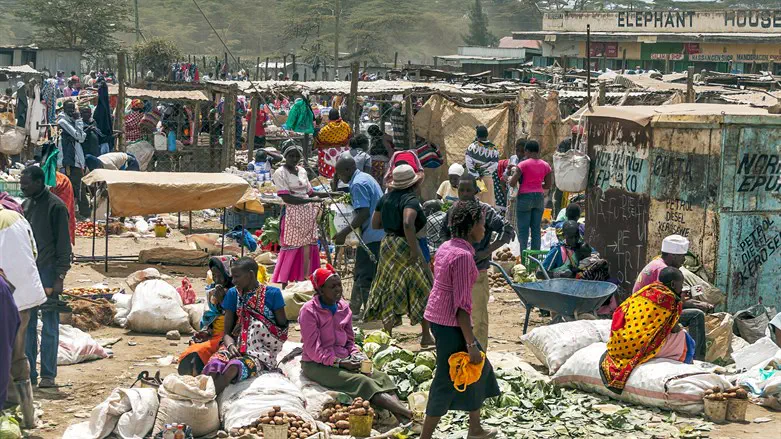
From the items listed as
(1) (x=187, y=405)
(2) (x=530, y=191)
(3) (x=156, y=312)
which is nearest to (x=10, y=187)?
(3) (x=156, y=312)

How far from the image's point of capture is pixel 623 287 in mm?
10383

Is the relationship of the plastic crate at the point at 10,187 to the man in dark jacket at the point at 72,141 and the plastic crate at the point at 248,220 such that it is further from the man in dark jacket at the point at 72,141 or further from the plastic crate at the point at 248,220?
the plastic crate at the point at 248,220

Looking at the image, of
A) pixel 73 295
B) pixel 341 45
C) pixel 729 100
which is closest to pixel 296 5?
pixel 341 45

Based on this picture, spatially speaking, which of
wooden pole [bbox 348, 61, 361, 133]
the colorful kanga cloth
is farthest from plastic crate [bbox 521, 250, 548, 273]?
wooden pole [bbox 348, 61, 361, 133]

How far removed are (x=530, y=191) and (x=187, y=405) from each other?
6.80 m

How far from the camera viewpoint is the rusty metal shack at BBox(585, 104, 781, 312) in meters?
9.32

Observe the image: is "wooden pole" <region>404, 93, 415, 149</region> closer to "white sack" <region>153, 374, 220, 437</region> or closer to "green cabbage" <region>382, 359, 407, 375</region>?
"green cabbage" <region>382, 359, 407, 375</region>

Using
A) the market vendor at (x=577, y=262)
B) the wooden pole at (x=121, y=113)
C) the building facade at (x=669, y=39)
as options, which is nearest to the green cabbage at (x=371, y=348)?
the market vendor at (x=577, y=262)

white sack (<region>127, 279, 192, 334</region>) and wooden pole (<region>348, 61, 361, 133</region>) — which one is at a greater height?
wooden pole (<region>348, 61, 361, 133</region>)

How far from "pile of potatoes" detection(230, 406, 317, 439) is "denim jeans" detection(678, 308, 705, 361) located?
3.19m

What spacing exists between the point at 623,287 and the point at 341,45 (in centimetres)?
8093

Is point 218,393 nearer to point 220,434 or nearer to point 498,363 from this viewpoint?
point 220,434

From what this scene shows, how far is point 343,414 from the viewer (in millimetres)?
7043

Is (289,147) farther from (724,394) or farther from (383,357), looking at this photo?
(724,394)
